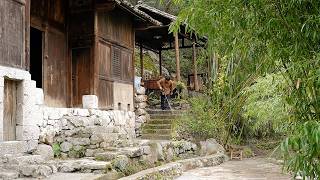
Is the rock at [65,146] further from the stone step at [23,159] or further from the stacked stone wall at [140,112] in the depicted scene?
the stacked stone wall at [140,112]

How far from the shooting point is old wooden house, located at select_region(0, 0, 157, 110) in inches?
372

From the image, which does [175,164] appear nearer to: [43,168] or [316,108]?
[43,168]

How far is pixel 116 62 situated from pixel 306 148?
9.16 metres

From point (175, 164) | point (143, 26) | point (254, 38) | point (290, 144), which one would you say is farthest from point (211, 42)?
point (143, 26)

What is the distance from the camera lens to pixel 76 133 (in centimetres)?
872

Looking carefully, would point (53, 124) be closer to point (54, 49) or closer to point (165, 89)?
point (54, 49)

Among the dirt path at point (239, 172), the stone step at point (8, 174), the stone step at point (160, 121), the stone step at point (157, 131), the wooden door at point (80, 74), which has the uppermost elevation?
the wooden door at point (80, 74)

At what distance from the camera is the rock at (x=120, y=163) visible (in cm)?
722

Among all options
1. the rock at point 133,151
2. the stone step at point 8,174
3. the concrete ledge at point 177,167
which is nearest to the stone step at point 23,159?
the stone step at point 8,174

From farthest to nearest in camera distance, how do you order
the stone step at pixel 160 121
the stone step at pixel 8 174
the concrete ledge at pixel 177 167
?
the stone step at pixel 160 121 < the concrete ledge at pixel 177 167 < the stone step at pixel 8 174

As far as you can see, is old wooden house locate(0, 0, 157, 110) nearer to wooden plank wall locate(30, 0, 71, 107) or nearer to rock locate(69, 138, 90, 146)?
wooden plank wall locate(30, 0, 71, 107)

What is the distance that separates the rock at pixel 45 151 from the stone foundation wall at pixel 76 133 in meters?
0.20

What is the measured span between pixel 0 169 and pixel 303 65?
15.6 feet

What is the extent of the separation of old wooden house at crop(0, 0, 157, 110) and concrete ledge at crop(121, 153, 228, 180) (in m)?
2.55
